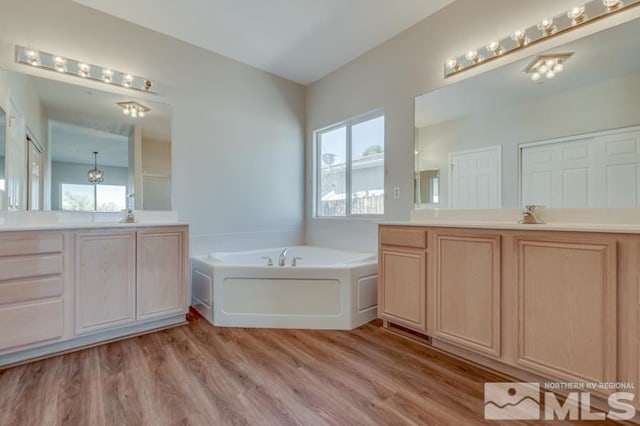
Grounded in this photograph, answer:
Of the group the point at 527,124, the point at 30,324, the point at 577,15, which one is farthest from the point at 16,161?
the point at 577,15

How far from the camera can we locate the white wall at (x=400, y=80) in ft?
7.38

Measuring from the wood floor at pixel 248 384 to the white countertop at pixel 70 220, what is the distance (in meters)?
0.87

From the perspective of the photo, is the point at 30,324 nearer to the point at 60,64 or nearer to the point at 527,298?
the point at 60,64

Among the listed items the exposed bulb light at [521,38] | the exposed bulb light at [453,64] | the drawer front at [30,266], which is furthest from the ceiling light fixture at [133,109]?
the exposed bulb light at [521,38]

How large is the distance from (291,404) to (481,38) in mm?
2873

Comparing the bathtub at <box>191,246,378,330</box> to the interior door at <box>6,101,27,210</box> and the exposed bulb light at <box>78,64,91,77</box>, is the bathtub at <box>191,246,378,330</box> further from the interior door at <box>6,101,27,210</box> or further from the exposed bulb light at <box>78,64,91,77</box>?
the exposed bulb light at <box>78,64,91,77</box>

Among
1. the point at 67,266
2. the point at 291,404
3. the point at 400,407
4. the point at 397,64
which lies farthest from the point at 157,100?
the point at 400,407

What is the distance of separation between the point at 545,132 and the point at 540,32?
698 mm

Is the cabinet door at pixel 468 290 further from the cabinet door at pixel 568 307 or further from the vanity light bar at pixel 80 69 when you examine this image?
the vanity light bar at pixel 80 69

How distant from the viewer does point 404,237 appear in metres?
2.28

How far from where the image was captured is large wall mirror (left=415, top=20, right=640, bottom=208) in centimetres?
170

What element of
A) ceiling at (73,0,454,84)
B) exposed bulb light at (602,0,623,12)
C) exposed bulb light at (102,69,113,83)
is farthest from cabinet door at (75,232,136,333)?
exposed bulb light at (602,0,623,12)

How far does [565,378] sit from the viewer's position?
1.49 m

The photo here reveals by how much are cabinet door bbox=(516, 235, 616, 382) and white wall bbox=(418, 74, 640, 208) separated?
0.66 metres
